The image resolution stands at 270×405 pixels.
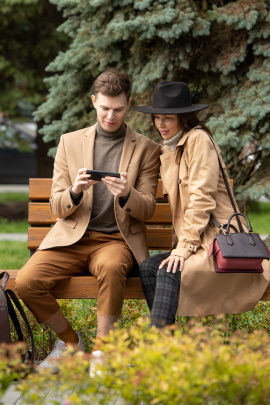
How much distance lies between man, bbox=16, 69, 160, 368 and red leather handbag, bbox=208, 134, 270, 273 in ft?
1.96

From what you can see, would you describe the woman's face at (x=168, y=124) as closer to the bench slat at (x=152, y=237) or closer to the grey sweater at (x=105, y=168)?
the grey sweater at (x=105, y=168)

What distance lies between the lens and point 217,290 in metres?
4.89

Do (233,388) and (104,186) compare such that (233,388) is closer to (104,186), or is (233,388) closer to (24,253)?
(104,186)

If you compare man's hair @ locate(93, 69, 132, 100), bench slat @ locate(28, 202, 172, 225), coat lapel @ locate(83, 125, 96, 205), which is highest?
man's hair @ locate(93, 69, 132, 100)

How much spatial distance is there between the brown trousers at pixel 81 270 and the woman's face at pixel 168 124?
72 cm

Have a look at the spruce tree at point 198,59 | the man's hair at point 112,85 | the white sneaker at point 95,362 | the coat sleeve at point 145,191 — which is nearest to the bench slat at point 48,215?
the coat sleeve at point 145,191

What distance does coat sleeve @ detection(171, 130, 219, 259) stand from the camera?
4.92m

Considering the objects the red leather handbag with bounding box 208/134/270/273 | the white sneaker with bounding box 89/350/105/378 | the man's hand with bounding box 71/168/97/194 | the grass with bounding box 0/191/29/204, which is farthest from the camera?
the grass with bounding box 0/191/29/204

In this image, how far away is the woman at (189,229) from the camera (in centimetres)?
482

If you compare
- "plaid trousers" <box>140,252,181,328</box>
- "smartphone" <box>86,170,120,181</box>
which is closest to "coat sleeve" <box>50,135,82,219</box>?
"smartphone" <box>86,170,120,181</box>

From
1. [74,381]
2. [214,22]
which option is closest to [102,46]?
[214,22]

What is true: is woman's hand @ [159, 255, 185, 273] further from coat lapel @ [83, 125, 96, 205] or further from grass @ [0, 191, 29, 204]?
grass @ [0, 191, 29, 204]

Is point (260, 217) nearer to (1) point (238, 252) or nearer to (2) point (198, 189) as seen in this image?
(2) point (198, 189)

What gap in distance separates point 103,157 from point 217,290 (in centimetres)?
120
